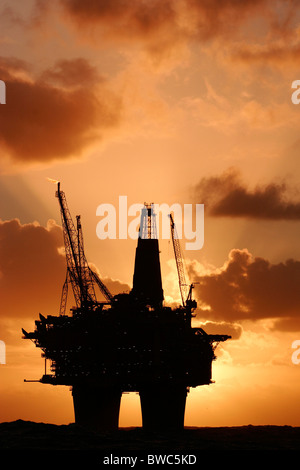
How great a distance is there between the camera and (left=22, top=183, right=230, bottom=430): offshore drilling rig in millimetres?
86250

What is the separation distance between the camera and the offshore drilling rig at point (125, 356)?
86250 mm

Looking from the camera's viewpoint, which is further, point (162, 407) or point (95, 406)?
point (95, 406)

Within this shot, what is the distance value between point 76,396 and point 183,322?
16082mm

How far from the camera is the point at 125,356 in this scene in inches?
3410

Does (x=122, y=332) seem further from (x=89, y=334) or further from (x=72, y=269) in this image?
(x=72, y=269)

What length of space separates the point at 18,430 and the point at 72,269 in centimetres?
2140
